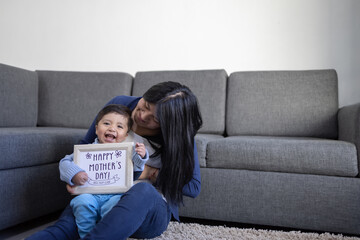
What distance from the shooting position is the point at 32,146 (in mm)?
1382

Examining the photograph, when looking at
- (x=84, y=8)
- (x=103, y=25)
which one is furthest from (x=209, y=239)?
(x=84, y=8)

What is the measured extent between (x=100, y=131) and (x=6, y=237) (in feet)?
2.38

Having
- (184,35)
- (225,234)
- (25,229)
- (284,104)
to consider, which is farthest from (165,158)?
(184,35)

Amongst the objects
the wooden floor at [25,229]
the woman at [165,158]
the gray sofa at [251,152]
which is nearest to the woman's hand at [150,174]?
the woman at [165,158]

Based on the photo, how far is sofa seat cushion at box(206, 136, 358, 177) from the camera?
1.45m

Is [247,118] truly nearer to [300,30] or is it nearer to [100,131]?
[300,30]

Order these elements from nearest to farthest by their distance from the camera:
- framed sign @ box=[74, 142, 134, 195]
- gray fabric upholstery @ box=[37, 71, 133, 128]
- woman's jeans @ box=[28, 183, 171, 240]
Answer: woman's jeans @ box=[28, 183, 171, 240] < framed sign @ box=[74, 142, 134, 195] < gray fabric upholstery @ box=[37, 71, 133, 128]

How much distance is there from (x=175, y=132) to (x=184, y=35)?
5.97ft

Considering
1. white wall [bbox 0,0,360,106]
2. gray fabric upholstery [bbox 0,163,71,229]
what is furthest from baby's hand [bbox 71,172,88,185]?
white wall [bbox 0,0,360,106]

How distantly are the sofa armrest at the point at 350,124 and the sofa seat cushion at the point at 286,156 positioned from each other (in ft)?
0.24

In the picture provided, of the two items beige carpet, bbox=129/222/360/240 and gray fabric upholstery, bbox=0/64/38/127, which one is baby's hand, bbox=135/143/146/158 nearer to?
beige carpet, bbox=129/222/360/240

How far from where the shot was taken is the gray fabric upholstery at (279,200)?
56.1 inches

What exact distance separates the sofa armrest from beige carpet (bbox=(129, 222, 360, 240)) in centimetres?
45

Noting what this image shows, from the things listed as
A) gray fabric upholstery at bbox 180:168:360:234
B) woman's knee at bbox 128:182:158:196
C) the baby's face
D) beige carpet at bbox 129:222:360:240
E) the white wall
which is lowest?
beige carpet at bbox 129:222:360:240
